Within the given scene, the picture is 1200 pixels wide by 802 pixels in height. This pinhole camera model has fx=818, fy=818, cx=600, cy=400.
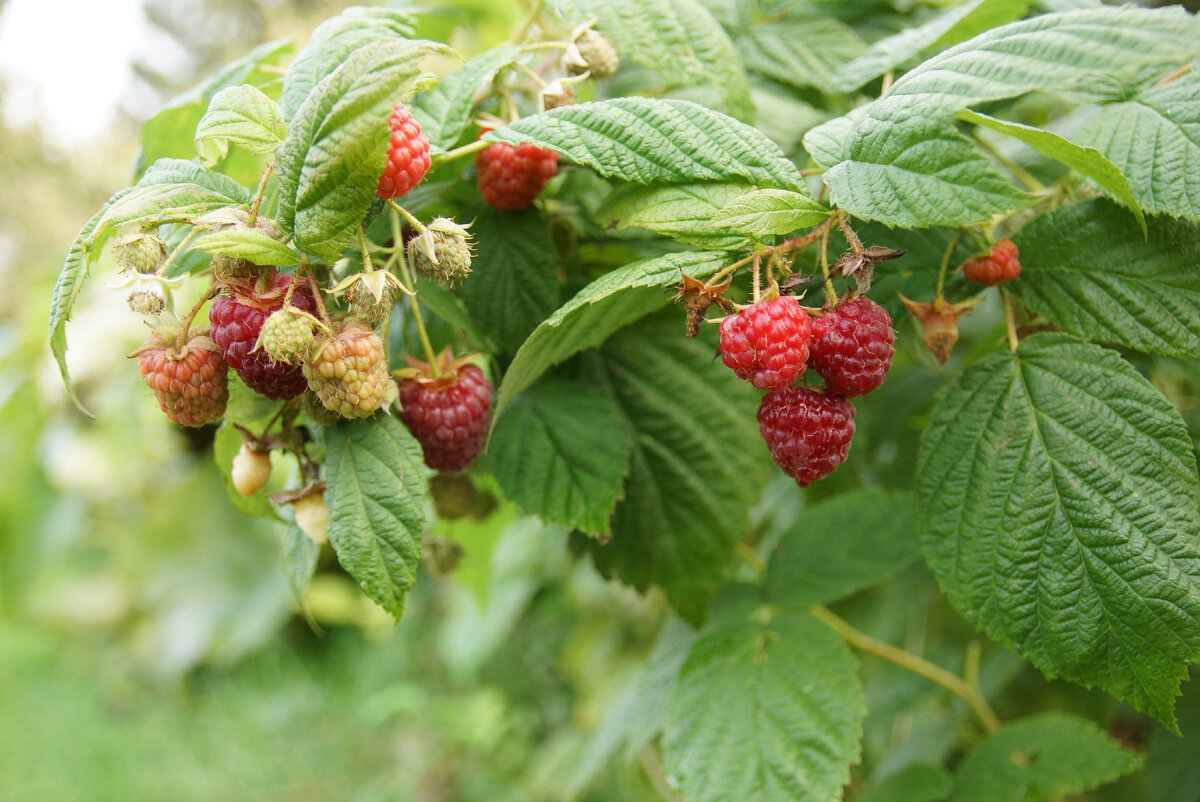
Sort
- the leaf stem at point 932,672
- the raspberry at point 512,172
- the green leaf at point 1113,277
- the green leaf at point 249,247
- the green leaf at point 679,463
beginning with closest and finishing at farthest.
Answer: the green leaf at point 249,247
the green leaf at point 1113,277
the raspberry at point 512,172
the green leaf at point 679,463
the leaf stem at point 932,672

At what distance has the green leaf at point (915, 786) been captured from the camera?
35.2 inches

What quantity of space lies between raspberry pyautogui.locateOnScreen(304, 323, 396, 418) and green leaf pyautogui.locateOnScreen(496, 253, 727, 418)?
0.09m

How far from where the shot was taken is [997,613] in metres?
0.61

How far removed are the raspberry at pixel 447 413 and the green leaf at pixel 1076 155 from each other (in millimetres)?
423

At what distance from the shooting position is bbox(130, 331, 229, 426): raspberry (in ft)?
1.93

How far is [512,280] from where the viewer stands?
0.75m

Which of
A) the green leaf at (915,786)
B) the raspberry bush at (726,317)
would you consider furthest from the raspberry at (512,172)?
the green leaf at (915,786)

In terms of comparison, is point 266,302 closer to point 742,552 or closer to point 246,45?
point 742,552

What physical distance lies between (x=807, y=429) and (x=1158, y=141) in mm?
347

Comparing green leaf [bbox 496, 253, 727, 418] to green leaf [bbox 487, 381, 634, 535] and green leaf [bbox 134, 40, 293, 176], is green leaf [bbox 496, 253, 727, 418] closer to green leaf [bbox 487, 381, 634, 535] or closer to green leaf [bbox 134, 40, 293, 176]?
green leaf [bbox 487, 381, 634, 535]

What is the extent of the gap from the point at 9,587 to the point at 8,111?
232cm

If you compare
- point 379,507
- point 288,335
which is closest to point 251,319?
point 288,335

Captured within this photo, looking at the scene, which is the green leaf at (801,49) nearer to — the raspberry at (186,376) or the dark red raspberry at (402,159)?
the dark red raspberry at (402,159)

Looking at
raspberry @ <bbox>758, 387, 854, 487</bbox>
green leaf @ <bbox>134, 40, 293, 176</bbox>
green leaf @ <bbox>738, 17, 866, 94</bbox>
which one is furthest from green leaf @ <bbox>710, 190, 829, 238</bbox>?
green leaf @ <bbox>134, 40, 293, 176</bbox>
